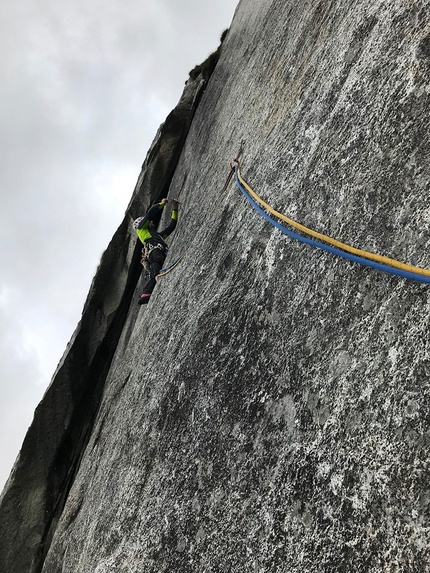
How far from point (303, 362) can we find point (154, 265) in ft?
19.8

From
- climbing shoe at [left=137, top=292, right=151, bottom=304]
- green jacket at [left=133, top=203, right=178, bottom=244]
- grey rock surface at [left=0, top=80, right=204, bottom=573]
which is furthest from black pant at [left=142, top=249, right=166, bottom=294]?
grey rock surface at [left=0, top=80, right=204, bottom=573]

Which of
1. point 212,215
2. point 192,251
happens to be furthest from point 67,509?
point 212,215

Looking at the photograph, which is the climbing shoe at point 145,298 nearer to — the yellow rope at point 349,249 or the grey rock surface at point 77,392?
the grey rock surface at point 77,392

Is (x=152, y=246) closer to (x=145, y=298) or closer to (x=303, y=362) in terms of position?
(x=145, y=298)

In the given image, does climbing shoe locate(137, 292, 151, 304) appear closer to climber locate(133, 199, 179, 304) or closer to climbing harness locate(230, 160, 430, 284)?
climber locate(133, 199, 179, 304)

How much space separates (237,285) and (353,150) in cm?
150

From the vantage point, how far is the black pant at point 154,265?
8.70 meters

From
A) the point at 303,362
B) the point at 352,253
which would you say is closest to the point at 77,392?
the point at 303,362

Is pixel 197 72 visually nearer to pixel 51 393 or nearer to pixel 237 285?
pixel 51 393

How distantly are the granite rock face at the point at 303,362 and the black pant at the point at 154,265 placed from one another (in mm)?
2412

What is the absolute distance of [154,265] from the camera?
8914 mm

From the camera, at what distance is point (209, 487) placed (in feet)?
11.6

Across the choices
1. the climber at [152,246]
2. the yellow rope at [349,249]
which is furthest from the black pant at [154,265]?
the yellow rope at [349,249]

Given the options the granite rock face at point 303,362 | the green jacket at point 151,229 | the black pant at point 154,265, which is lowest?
the granite rock face at point 303,362
